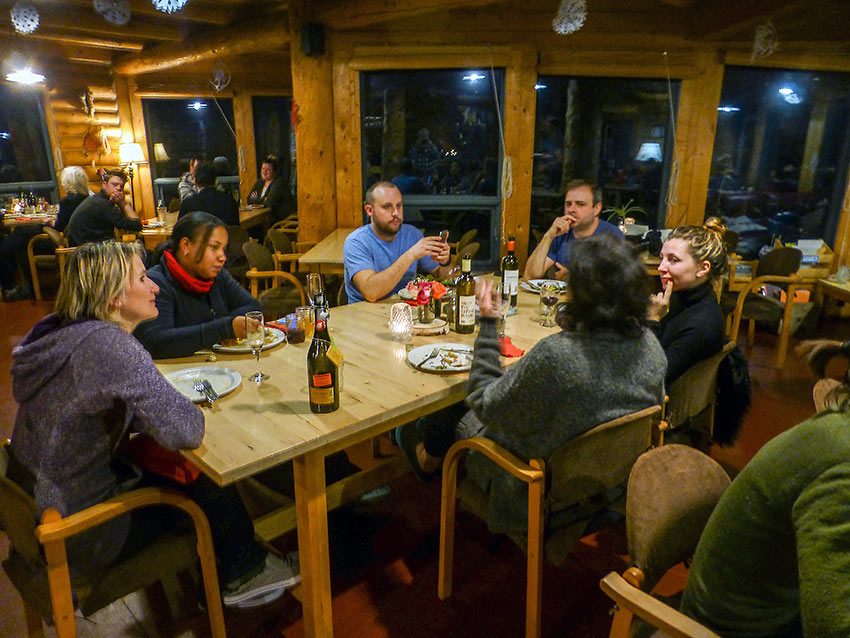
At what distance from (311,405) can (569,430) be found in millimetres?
717

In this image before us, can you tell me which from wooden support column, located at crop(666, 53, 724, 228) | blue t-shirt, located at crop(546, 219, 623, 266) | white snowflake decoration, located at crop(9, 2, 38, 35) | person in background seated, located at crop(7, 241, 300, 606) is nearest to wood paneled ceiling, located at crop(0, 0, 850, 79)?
wooden support column, located at crop(666, 53, 724, 228)

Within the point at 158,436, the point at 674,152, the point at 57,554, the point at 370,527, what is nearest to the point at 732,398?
the point at 370,527

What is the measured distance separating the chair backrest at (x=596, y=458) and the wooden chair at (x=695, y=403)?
16.8 inches

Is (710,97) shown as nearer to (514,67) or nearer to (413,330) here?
(514,67)

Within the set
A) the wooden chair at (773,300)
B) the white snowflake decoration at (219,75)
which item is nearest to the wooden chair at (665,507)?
the wooden chair at (773,300)

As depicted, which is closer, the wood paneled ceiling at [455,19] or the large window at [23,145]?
the wood paneled ceiling at [455,19]

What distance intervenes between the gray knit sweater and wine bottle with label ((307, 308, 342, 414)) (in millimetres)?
406

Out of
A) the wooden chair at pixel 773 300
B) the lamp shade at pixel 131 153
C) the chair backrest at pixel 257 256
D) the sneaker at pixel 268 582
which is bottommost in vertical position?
the sneaker at pixel 268 582

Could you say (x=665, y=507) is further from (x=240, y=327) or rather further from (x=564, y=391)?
(x=240, y=327)

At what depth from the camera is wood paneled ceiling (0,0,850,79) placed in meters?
4.46

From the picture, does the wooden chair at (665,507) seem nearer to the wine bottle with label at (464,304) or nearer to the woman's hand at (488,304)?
the woman's hand at (488,304)

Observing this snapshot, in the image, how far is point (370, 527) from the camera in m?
2.35

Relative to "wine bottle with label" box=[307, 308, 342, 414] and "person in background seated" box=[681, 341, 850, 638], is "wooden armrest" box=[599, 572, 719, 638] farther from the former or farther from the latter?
"wine bottle with label" box=[307, 308, 342, 414]

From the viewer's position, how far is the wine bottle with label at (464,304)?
7.55 feet
